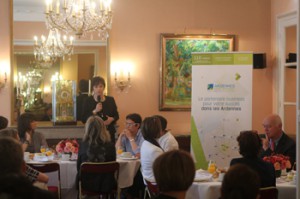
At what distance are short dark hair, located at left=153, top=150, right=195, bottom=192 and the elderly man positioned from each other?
324cm

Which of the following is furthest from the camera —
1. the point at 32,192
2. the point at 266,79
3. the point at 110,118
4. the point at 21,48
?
the point at 266,79

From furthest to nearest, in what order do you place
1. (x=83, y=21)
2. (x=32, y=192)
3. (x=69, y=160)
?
(x=83, y=21)
(x=69, y=160)
(x=32, y=192)

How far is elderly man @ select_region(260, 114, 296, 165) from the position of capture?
607 centimetres

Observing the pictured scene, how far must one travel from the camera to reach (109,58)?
28.2 ft

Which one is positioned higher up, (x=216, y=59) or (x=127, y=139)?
(x=216, y=59)

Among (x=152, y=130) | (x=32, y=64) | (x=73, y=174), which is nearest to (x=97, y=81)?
(x=32, y=64)

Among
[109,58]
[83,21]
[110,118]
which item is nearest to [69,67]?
[109,58]

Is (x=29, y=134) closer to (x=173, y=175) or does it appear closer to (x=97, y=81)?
(x=97, y=81)

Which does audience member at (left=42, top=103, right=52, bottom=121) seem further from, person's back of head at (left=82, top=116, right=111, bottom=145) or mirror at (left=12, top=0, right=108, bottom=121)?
person's back of head at (left=82, top=116, right=111, bottom=145)

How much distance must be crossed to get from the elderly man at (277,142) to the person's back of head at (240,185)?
10.7ft

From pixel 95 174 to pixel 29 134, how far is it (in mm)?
1398

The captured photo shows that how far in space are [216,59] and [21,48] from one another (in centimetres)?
333

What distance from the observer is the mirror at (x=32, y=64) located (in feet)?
27.7

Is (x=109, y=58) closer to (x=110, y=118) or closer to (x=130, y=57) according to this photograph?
(x=130, y=57)
